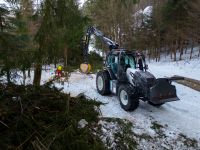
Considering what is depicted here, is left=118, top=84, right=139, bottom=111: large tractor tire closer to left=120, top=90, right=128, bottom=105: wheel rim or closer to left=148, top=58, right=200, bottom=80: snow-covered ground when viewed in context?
left=120, top=90, right=128, bottom=105: wheel rim

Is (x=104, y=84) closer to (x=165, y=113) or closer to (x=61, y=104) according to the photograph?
(x=165, y=113)

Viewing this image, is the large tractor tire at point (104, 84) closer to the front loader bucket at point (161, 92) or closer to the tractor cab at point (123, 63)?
the tractor cab at point (123, 63)

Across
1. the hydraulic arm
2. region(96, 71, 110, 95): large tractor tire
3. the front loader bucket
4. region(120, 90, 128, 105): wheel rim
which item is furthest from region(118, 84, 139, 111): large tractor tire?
the hydraulic arm

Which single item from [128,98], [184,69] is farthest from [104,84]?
[184,69]

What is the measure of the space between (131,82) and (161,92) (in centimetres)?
152

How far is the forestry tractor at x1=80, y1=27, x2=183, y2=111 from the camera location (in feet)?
34.7

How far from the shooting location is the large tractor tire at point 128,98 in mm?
10852

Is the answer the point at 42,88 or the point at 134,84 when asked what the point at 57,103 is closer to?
the point at 42,88

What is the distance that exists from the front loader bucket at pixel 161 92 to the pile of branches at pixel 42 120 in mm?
5335

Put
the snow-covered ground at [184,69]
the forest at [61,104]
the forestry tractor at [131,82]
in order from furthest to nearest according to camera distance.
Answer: the snow-covered ground at [184,69], the forestry tractor at [131,82], the forest at [61,104]

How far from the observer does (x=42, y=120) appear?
4688 mm

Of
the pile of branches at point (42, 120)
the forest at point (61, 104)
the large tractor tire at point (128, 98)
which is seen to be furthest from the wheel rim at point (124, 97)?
the pile of branches at point (42, 120)

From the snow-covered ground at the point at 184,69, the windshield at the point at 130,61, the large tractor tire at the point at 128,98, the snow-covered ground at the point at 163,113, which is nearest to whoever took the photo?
the snow-covered ground at the point at 163,113

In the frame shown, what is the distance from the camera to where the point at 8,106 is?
4719 mm
